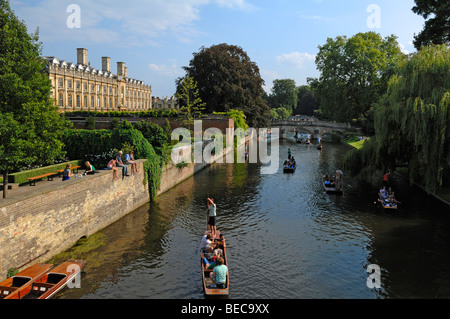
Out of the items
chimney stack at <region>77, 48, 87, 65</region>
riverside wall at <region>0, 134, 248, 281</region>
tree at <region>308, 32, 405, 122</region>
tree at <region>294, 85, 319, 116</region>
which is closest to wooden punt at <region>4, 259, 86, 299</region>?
riverside wall at <region>0, 134, 248, 281</region>

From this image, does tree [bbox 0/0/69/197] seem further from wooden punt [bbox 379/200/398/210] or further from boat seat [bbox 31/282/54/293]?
wooden punt [bbox 379/200/398/210]

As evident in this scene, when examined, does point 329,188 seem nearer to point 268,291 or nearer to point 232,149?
point 268,291

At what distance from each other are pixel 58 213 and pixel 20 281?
3.76 meters

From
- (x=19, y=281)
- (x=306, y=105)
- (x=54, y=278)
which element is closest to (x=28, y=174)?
(x=54, y=278)

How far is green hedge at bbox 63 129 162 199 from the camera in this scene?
23891mm

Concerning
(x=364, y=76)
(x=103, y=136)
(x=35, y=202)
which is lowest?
(x=35, y=202)

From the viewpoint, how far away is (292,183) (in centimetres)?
2984

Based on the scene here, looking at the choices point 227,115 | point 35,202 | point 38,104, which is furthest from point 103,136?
point 227,115

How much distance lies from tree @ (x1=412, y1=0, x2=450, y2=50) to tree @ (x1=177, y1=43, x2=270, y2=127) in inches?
1164

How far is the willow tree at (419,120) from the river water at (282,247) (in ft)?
7.87

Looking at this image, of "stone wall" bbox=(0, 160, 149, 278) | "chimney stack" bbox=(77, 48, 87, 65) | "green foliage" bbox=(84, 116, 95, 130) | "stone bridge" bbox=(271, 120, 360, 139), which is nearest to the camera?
"stone wall" bbox=(0, 160, 149, 278)

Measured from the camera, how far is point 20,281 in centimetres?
1102

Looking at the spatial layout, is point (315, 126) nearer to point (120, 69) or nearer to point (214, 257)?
point (120, 69)

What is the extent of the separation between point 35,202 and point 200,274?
6190mm
